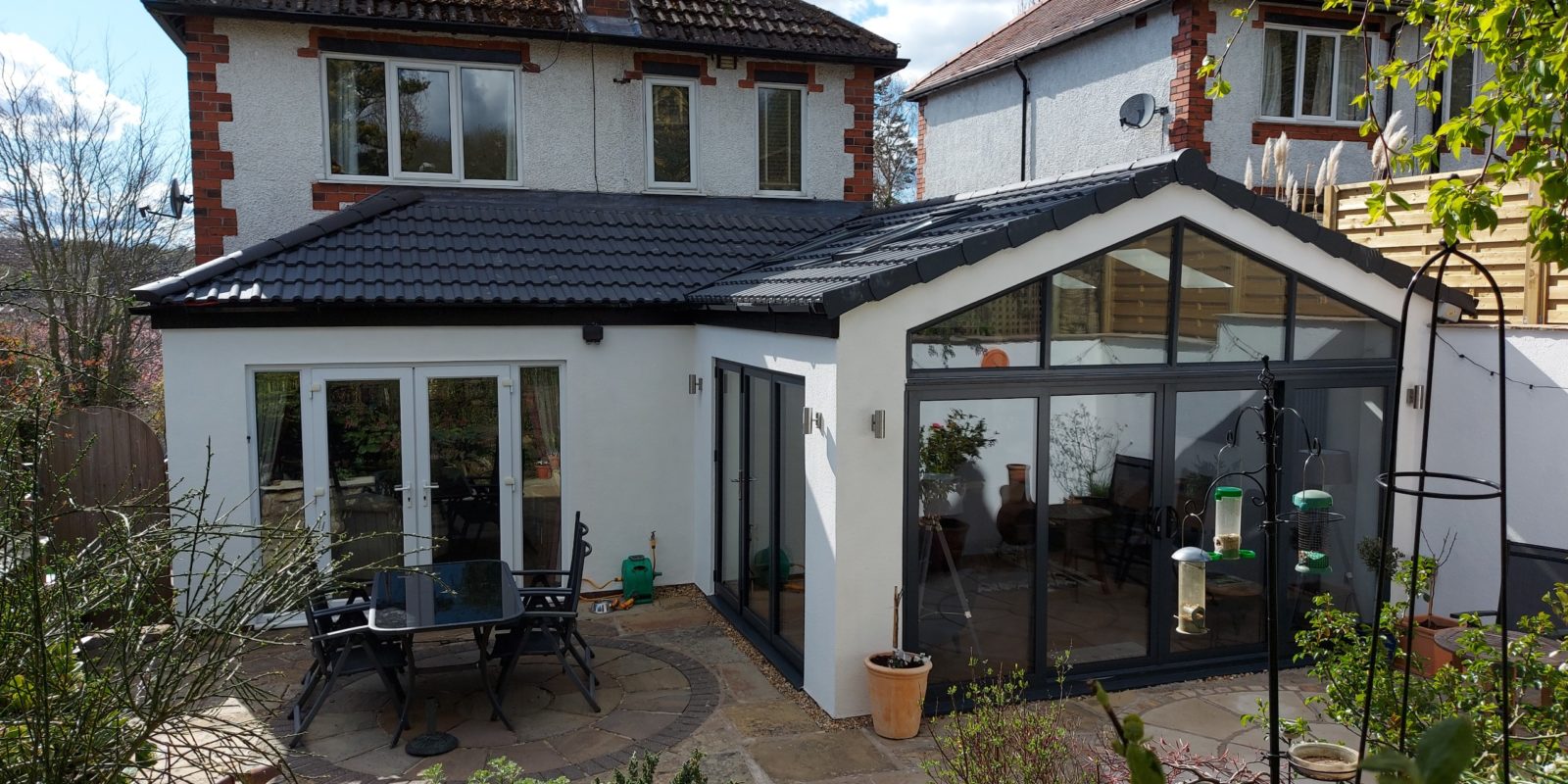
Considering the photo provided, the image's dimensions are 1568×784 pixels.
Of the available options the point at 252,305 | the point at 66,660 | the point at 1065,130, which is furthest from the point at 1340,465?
the point at 1065,130

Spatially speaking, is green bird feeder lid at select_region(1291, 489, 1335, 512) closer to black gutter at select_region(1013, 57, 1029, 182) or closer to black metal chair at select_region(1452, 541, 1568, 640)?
black metal chair at select_region(1452, 541, 1568, 640)

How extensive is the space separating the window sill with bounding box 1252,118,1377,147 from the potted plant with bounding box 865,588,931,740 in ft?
34.1

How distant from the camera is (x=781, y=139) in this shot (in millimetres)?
12219

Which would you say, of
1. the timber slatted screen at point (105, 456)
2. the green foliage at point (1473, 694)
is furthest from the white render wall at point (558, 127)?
the green foliage at point (1473, 694)

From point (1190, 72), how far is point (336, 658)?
12.1 metres

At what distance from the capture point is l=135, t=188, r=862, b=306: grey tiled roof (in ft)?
30.1

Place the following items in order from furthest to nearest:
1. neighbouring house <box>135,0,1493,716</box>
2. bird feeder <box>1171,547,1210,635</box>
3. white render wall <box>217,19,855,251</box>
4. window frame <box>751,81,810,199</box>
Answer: window frame <box>751,81,810,199</box>, white render wall <box>217,19,855,251</box>, neighbouring house <box>135,0,1493,716</box>, bird feeder <box>1171,547,1210,635</box>

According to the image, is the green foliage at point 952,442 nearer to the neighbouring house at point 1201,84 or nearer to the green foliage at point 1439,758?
the green foliage at point 1439,758

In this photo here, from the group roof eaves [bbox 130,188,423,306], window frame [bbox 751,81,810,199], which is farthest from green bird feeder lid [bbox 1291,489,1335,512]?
window frame [bbox 751,81,810,199]

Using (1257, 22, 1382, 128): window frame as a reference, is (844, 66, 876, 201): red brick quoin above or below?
below

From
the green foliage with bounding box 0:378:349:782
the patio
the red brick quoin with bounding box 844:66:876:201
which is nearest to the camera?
the green foliage with bounding box 0:378:349:782

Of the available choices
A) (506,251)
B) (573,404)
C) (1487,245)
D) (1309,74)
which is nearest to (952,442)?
(573,404)

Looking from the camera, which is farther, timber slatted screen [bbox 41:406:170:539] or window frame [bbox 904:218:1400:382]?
timber slatted screen [bbox 41:406:170:539]

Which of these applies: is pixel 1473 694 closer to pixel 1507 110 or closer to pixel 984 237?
pixel 1507 110
